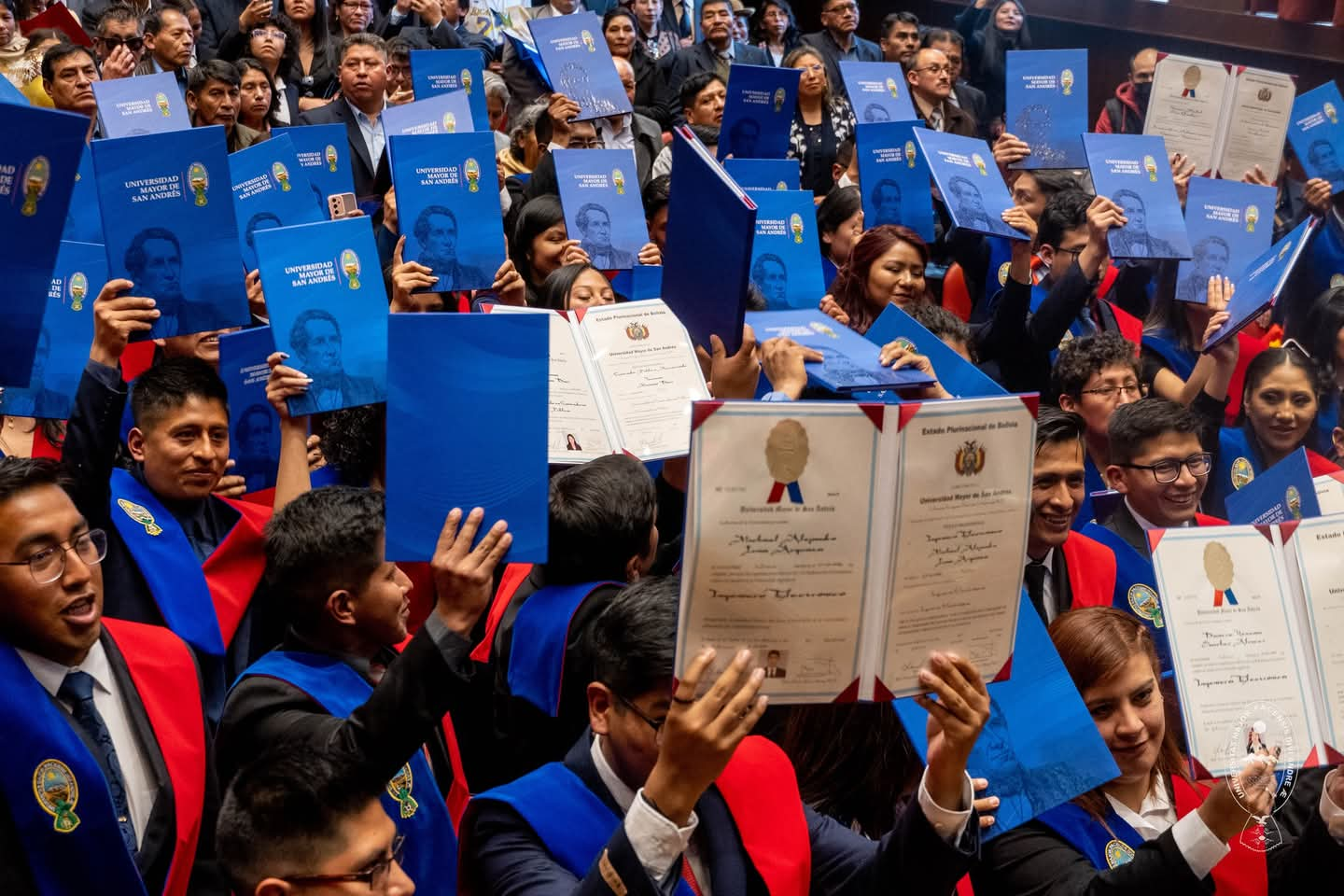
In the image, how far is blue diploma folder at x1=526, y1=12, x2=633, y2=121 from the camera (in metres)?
6.69

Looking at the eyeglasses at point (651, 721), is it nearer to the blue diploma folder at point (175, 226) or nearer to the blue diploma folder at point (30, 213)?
the blue diploma folder at point (30, 213)

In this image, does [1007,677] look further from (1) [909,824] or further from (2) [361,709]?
(2) [361,709]

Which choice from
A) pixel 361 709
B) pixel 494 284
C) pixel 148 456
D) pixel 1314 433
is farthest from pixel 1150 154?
pixel 361 709

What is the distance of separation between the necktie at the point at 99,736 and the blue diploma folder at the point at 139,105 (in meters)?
3.31

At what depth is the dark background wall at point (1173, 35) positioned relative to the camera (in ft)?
36.6

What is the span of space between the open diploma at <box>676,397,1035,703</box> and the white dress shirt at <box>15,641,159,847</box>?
4.07ft

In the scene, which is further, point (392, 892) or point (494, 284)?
point (494, 284)

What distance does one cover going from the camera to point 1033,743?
2.45 metres

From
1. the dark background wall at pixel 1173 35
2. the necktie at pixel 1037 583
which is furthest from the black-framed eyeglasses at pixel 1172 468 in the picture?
the dark background wall at pixel 1173 35

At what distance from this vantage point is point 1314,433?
538cm

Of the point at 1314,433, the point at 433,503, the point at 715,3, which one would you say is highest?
the point at 433,503

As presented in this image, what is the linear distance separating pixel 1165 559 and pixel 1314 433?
10.6 feet

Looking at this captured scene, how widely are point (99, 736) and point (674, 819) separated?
123cm

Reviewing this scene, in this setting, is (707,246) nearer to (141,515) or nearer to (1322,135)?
(141,515)
